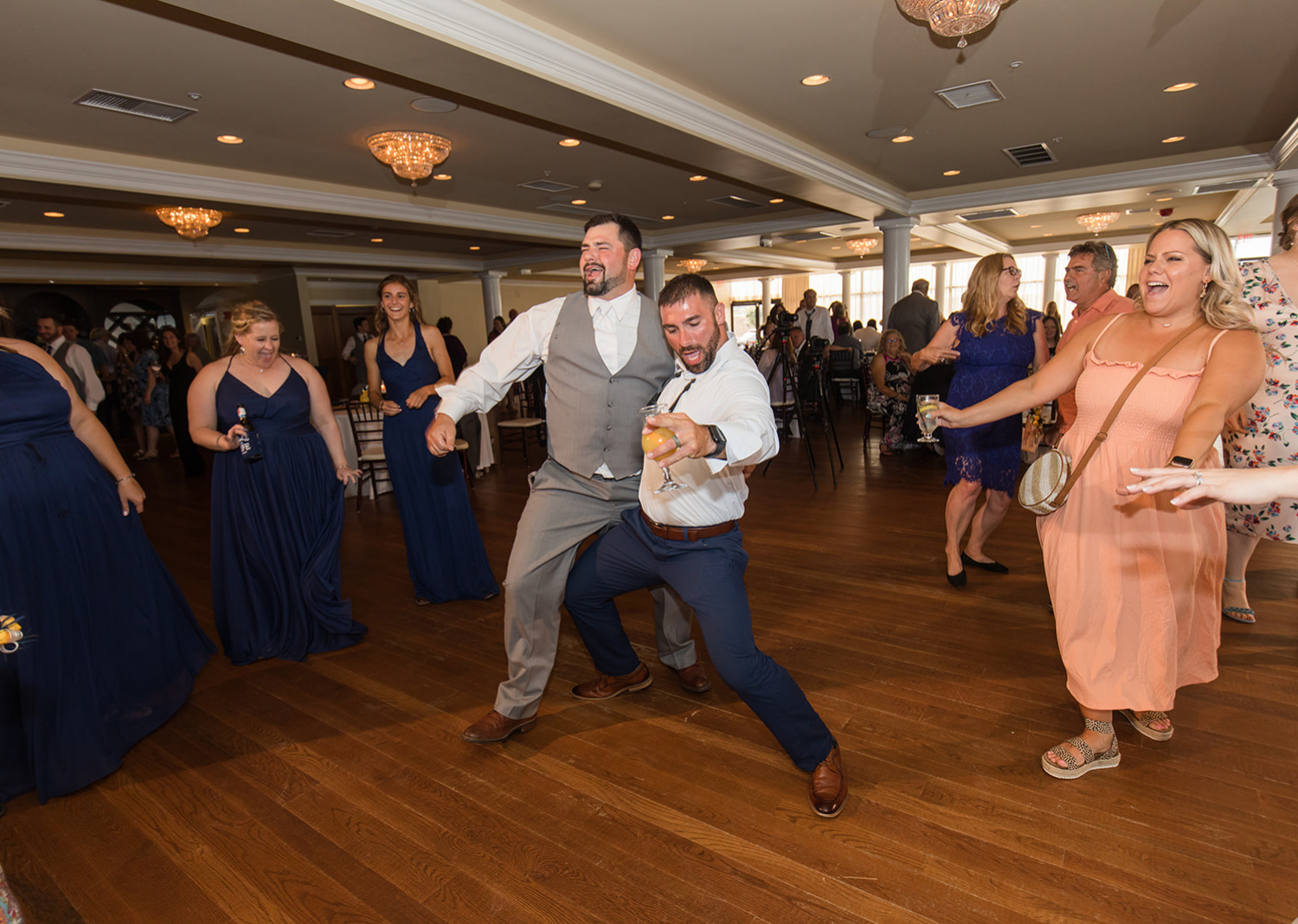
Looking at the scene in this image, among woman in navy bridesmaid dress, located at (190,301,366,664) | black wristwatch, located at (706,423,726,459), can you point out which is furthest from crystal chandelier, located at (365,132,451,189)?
black wristwatch, located at (706,423,726,459)

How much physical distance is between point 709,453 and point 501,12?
333 centimetres

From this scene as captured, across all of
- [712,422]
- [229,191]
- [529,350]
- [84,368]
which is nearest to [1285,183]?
[712,422]

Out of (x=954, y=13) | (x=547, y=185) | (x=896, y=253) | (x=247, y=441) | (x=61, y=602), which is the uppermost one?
(x=547, y=185)

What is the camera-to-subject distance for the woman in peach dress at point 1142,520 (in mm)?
1827

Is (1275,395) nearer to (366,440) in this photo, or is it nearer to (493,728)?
(493,728)

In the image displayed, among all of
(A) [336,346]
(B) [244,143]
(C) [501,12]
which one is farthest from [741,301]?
(C) [501,12]

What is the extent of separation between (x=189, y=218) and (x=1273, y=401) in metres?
8.28

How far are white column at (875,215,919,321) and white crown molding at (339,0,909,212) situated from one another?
3.72 metres

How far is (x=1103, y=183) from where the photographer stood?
8594mm

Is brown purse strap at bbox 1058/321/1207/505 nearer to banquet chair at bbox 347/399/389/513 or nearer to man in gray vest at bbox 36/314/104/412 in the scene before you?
banquet chair at bbox 347/399/389/513

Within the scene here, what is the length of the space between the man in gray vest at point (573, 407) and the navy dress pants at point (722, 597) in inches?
4.6

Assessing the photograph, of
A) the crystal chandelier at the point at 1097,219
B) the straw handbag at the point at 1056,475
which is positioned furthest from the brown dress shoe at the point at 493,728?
the crystal chandelier at the point at 1097,219

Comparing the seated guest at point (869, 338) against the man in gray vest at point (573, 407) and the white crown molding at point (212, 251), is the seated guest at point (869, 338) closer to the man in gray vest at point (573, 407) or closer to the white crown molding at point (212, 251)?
the white crown molding at point (212, 251)

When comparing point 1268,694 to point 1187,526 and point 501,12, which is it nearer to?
point 1187,526
